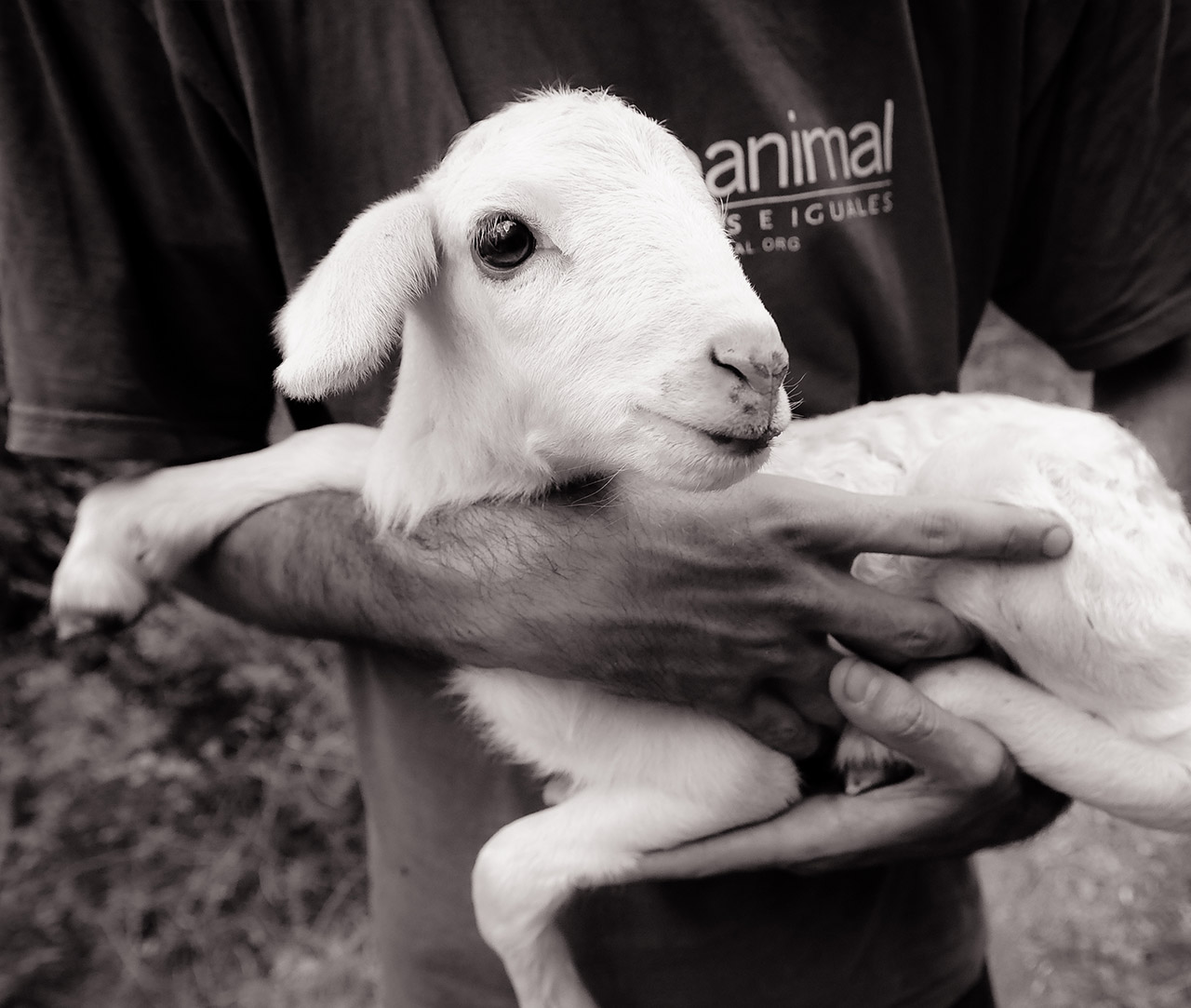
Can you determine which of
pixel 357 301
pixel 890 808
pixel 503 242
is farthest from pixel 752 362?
pixel 890 808

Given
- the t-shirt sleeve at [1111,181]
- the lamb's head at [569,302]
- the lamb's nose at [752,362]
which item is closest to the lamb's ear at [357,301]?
the lamb's head at [569,302]

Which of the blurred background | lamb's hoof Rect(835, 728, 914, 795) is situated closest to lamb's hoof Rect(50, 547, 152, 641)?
lamb's hoof Rect(835, 728, 914, 795)

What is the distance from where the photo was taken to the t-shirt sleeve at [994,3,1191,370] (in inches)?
77.3

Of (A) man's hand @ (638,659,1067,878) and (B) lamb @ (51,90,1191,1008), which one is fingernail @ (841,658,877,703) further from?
(B) lamb @ (51,90,1191,1008)

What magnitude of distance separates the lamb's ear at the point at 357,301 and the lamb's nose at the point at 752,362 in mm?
469

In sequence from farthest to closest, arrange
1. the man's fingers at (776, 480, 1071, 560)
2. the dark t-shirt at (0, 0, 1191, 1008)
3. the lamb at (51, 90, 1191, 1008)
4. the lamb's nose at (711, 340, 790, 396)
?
the dark t-shirt at (0, 0, 1191, 1008)
the man's fingers at (776, 480, 1071, 560)
the lamb at (51, 90, 1191, 1008)
the lamb's nose at (711, 340, 790, 396)

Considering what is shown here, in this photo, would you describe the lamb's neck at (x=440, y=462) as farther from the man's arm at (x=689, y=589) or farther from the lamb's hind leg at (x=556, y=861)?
the lamb's hind leg at (x=556, y=861)

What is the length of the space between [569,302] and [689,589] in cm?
47

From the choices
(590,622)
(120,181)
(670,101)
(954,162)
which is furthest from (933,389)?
(120,181)

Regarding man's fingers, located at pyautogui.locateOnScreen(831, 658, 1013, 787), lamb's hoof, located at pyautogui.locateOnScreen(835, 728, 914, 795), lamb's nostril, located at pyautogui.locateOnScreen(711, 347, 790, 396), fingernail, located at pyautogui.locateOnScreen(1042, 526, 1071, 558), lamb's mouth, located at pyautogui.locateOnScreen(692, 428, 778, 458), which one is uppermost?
lamb's nostril, located at pyautogui.locateOnScreen(711, 347, 790, 396)

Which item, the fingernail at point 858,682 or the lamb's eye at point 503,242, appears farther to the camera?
the fingernail at point 858,682

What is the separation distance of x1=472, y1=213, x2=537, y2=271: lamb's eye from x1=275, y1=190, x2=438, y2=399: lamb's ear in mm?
96

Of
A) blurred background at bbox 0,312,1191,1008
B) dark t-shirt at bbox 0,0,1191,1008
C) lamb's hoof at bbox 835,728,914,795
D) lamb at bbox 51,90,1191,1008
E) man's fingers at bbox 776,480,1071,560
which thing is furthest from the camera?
blurred background at bbox 0,312,1191,1008

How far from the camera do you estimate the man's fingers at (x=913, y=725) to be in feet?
5.29
